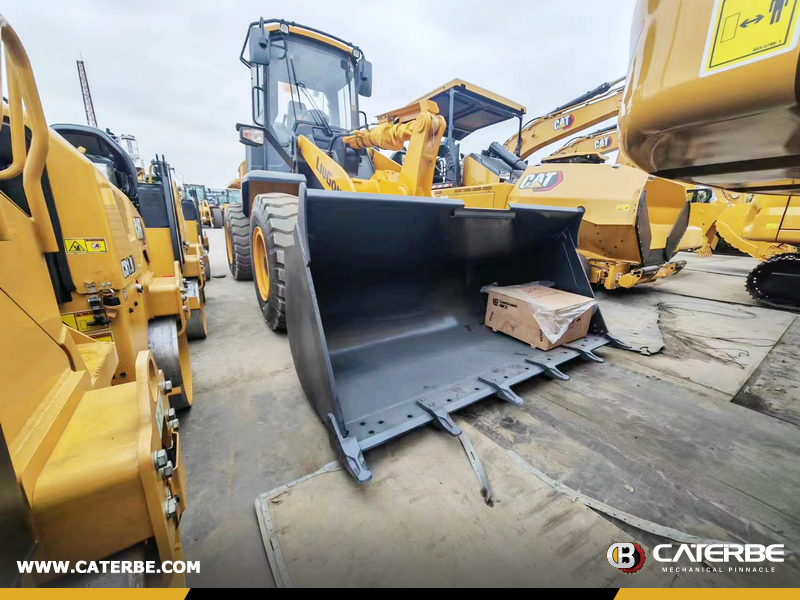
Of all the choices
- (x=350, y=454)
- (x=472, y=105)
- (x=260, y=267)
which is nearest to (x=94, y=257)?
(x=350, y=454)

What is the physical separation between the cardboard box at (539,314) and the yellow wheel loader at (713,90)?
135cm

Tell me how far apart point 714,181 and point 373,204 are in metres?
1.57

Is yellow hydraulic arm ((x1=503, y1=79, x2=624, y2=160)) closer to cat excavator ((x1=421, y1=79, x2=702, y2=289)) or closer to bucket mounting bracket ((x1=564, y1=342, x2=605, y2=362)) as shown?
cat excavator ((x1=421, y1=79, x2=702, y2=289))

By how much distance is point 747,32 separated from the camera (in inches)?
29.6

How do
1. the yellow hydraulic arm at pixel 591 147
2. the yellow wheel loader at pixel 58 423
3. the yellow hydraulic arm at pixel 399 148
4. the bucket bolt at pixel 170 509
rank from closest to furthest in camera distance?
the yellow wheel loader at pixel 58 423
the bucket bolt at pixel 170 509
the yellow hydraulic arm at pixel 399 148
the yellow hydraulic arm at pixel 591 147

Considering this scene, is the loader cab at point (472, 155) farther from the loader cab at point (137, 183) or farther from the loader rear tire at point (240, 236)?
the loader cab at point (137, 183)

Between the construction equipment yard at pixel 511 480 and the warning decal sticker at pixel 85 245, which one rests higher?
the warning decal sticker at pixel 85 245

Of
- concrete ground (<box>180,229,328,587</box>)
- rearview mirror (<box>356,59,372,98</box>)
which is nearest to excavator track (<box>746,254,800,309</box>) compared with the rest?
rearview mirror (<box>356,59,372,98</box>)

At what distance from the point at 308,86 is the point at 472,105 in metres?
3.88

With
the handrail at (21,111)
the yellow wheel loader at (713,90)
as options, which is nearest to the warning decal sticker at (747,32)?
the yellow wheel loader at (713,90)

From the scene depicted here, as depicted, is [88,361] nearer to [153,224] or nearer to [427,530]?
[427,530]

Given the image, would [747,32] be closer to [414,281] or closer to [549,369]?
[549,369]

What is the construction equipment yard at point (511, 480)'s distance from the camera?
1.08 meters

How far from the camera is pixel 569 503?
4.27 feet
